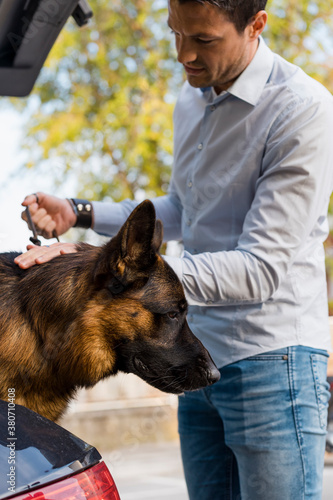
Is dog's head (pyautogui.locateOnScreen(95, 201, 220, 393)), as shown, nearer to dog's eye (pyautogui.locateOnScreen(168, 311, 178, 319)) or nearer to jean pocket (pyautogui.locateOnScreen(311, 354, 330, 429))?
dog's eye (pyautogui.locateOnScreen(168, 311, 178, 319))

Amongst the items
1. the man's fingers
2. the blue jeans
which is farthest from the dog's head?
the man's fingers

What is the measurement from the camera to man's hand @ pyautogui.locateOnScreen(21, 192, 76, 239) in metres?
2.29

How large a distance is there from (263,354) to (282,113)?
0.78 m

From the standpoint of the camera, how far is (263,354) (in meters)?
2.10

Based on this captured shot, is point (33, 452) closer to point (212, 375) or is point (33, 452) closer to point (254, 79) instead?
point (212, 375)

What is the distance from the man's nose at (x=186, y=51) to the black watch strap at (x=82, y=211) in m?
0.66

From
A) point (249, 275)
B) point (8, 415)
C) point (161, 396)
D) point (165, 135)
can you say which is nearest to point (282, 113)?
point (249, 275)

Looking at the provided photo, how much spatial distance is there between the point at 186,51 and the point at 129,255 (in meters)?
0.74

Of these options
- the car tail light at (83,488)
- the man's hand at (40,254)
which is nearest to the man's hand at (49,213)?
the man's hand at (40,254)

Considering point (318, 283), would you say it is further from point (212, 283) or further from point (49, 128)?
point (49, 128)

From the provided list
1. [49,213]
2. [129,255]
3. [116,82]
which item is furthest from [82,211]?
[116,82]

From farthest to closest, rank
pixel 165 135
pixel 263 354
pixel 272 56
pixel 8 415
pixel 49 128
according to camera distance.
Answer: pixel 49 128 < pixel 165 135 < pixel 272 56 < pixel 263 354 < pixel 8 415

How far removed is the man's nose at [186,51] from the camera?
7.04 feet

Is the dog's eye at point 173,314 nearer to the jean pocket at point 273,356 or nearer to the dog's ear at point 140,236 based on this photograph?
the dog's ear at point 140,236
